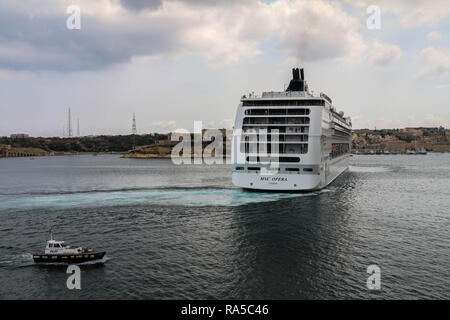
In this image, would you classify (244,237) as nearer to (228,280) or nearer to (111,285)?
(228,280)

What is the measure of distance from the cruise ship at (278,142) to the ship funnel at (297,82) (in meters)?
8.21

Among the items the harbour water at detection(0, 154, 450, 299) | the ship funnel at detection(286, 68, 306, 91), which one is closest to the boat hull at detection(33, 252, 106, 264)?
the harbour water at detection(0, 154, 450, 299)

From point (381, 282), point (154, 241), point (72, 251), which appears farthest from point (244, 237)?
point (72, 251)

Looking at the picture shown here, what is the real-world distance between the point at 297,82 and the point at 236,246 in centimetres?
4252

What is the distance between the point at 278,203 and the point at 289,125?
12.8 meters

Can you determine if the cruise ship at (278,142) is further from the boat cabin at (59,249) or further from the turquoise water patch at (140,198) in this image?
the boat cabin at (59,249)

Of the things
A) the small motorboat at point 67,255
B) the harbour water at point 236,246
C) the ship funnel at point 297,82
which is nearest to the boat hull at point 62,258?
the small motorboat at point 67,255

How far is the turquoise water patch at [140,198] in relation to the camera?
47.4 m

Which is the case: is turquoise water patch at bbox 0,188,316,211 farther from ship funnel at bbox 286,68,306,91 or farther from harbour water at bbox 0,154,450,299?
ship funnel at bbox 286,68,306,91

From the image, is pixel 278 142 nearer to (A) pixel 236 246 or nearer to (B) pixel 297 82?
(B) pixel 297 82

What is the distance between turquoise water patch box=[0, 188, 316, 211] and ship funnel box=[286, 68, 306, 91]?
22.2 m

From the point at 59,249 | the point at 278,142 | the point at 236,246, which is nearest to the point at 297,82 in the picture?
the point at 278,142

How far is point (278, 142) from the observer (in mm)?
48500
